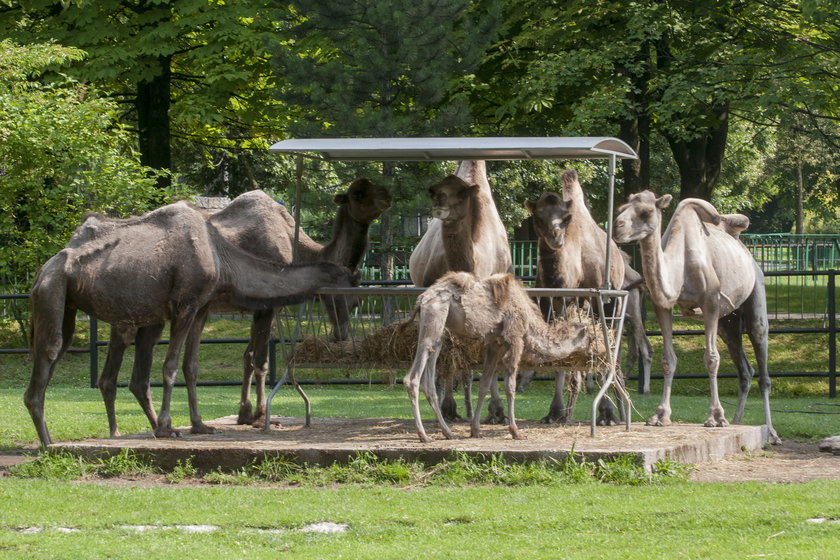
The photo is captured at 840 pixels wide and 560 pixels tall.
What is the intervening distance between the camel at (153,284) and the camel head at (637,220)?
8.68 ft

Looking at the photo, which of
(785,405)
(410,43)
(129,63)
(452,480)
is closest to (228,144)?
(129,63)

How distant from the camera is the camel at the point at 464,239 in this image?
10.7 meters

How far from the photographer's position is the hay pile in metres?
10.2

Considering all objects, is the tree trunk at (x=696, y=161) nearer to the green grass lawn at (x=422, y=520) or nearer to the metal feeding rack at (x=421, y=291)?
the metal feeding rack at (x=421, y=291)

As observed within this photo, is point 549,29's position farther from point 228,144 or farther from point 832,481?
point 832,481

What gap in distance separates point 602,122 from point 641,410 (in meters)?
8.20

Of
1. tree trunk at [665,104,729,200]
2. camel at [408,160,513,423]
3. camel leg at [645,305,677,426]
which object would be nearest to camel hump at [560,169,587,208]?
camel at [408,160,513,423]

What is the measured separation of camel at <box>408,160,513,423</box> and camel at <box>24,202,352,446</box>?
1.09 m

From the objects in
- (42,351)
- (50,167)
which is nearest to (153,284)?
(42,351)

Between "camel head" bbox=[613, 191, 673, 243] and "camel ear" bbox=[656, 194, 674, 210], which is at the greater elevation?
"camel ear" bbox=[656, 194, 674, 210]

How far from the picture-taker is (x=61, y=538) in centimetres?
698

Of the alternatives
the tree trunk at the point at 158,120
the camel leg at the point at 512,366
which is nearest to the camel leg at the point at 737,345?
the camel leg at the point at 512,366

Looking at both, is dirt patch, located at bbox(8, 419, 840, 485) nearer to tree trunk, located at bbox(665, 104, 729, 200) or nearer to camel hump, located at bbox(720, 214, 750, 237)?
camel hump, located at bbox(720, 214, 750, 237)

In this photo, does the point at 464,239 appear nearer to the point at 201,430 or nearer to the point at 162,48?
the point at 201,430
